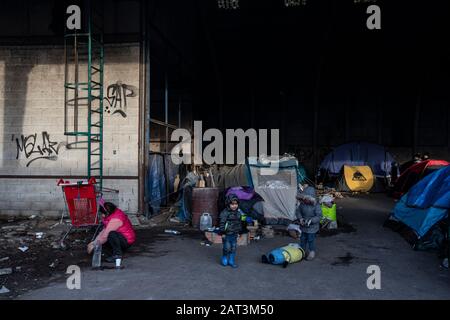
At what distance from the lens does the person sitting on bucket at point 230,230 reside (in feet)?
23.2

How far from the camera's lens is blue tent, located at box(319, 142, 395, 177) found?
21672mm

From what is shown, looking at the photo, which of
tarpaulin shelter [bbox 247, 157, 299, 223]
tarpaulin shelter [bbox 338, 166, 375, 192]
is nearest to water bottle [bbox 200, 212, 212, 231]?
tarpaulin shelter [bbox 247, 157, 299, 223]

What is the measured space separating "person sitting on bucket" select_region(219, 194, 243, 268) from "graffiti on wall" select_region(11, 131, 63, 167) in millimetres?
7180

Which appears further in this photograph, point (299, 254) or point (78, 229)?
point (78, 229)

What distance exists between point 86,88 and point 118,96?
946 millimetres

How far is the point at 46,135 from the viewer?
1206cm

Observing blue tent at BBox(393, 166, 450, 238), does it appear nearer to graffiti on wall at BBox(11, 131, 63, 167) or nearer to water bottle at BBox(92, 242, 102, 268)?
water bottle at BBox(92, 242, 102, 268)

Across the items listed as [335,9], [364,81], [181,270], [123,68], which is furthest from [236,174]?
[364,81]

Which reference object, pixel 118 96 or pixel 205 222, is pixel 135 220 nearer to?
pixel 205 222

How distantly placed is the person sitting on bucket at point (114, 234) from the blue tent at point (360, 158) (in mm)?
15965

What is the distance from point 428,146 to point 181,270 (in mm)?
21033

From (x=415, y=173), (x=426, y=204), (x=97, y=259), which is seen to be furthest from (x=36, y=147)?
(x=415, y=173)

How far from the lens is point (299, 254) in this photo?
740 cm
